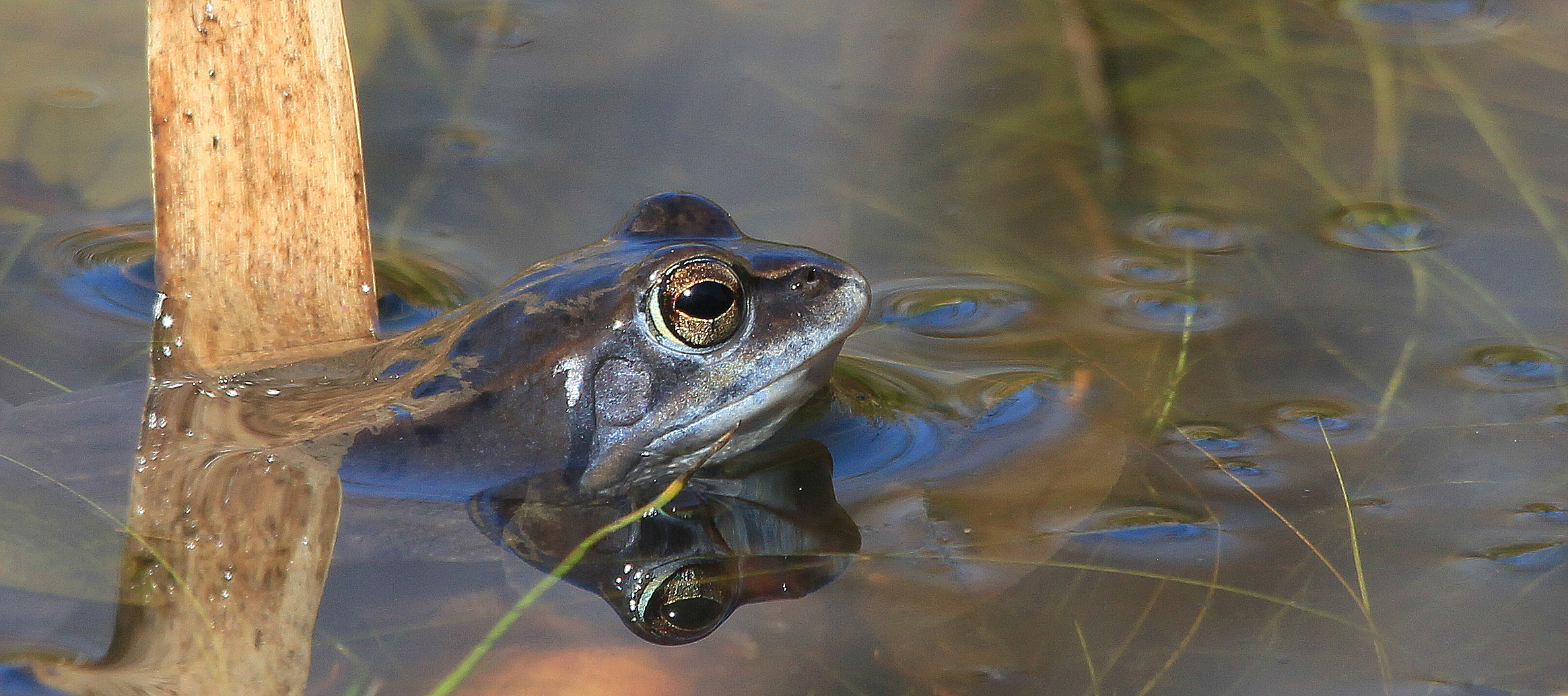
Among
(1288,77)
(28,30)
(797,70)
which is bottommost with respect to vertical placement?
(1288,77)

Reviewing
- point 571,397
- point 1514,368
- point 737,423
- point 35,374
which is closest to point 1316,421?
point 1514,368

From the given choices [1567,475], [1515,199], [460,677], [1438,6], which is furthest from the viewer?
[1438,6]

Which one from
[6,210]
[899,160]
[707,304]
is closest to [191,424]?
[707,304]

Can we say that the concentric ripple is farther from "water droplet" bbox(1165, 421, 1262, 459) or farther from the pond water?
"water droplet" bbox(1165, 421, 1262, 459)

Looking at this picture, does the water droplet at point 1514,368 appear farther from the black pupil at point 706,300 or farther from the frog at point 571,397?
the black pupil at point 706,300

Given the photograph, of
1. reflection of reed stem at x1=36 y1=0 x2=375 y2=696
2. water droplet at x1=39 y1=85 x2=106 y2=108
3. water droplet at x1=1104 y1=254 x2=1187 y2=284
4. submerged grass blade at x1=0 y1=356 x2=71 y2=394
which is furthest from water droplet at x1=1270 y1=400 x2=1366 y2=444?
water droplet at x1=39 y1=85 x2=106 y2=108

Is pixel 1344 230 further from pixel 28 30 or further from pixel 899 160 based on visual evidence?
pixel 28 30

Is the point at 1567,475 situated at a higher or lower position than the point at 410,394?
lower
